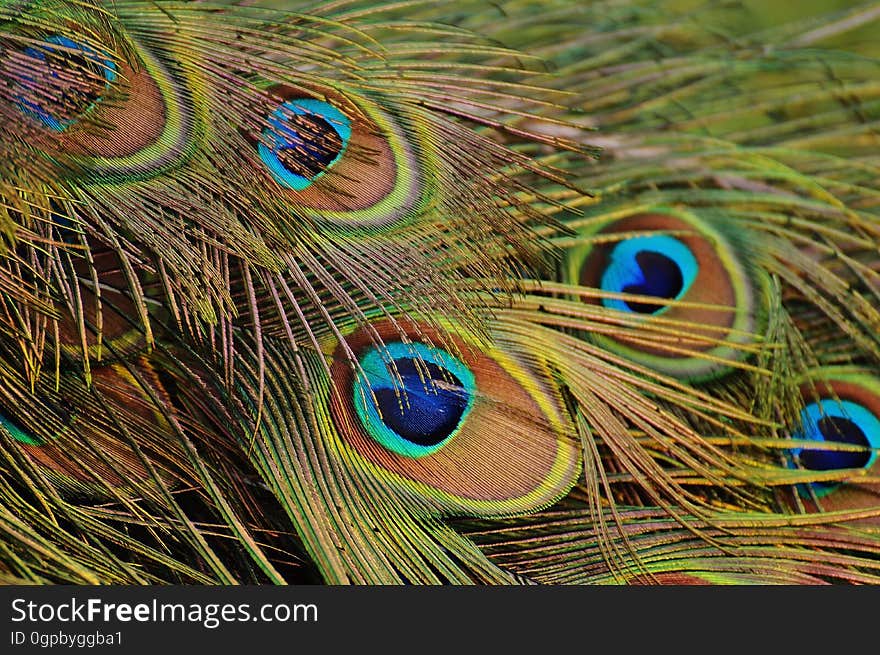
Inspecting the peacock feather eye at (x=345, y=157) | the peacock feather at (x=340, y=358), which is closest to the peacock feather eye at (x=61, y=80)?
the peacock feather at (x=340, y=358)

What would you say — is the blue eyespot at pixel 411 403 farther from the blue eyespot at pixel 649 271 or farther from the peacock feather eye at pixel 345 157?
the blue eyespot at pixel 649 271

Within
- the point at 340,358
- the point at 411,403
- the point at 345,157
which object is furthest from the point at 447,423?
the point at 345,157

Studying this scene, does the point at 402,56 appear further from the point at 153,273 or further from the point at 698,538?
the point at 698,538

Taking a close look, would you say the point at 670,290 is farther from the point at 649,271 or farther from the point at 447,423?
the point at 447,423

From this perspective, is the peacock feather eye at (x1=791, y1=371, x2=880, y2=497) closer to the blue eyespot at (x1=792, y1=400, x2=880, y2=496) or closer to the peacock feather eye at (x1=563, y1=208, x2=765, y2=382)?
the blue eyespot at (x1=792, y1=400, x2=880, y2=496)

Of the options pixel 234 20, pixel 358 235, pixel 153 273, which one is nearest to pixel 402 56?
pixel 234 20
